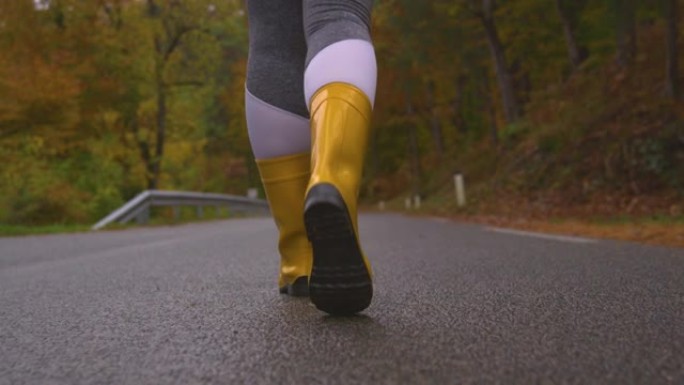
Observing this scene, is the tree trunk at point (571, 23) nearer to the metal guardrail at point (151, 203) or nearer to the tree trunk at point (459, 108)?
the metal guardrail at point (151, 203)

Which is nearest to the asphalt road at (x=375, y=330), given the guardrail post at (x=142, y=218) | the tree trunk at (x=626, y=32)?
the guardrail post at (x=142, y=218)

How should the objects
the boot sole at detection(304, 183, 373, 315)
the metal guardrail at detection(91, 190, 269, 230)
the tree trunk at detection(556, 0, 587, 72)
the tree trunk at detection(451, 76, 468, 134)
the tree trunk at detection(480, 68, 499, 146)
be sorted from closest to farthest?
the boot sole at detection(304, 183, 373, 315) → the metal guardrail at detection(91, 190, 269, 230) → the tree trunk at detection(556, 0, 587, 72) → the tree trunk at detection(480, 68, 499, 146) → the tree trunk at detection(451, 76, 468, 134)

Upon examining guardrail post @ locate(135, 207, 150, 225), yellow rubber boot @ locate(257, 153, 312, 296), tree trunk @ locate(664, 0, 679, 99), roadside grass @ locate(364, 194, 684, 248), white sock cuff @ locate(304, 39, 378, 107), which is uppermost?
tree trunk @ locate(664, 0, 679, 99)

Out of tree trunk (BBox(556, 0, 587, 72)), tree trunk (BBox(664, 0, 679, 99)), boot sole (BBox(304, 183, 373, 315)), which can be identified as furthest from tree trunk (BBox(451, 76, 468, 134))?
boot sole (BBox(304, 183, 373, 315))

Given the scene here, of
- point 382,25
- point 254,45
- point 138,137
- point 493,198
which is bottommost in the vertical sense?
point 493,198

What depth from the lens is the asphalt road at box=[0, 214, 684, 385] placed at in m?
0.96

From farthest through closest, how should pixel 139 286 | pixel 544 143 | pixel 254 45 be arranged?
pixel 544 143, pixel 139 286, pixel 254 45

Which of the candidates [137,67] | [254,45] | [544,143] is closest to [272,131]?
[254,45]

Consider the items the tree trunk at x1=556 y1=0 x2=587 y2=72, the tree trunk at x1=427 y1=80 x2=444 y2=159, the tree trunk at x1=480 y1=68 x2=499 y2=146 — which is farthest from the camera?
the tree trunk at x1=427 y1=80 x2=444 y2=159

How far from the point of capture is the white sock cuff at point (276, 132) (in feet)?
5.50

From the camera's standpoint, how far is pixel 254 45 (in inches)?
70.3

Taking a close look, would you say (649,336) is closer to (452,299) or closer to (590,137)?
(452,299)

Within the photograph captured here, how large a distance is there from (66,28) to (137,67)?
2.52m

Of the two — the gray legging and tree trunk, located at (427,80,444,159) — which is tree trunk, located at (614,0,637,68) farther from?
tree trunk, located at (427,80,444,159)
